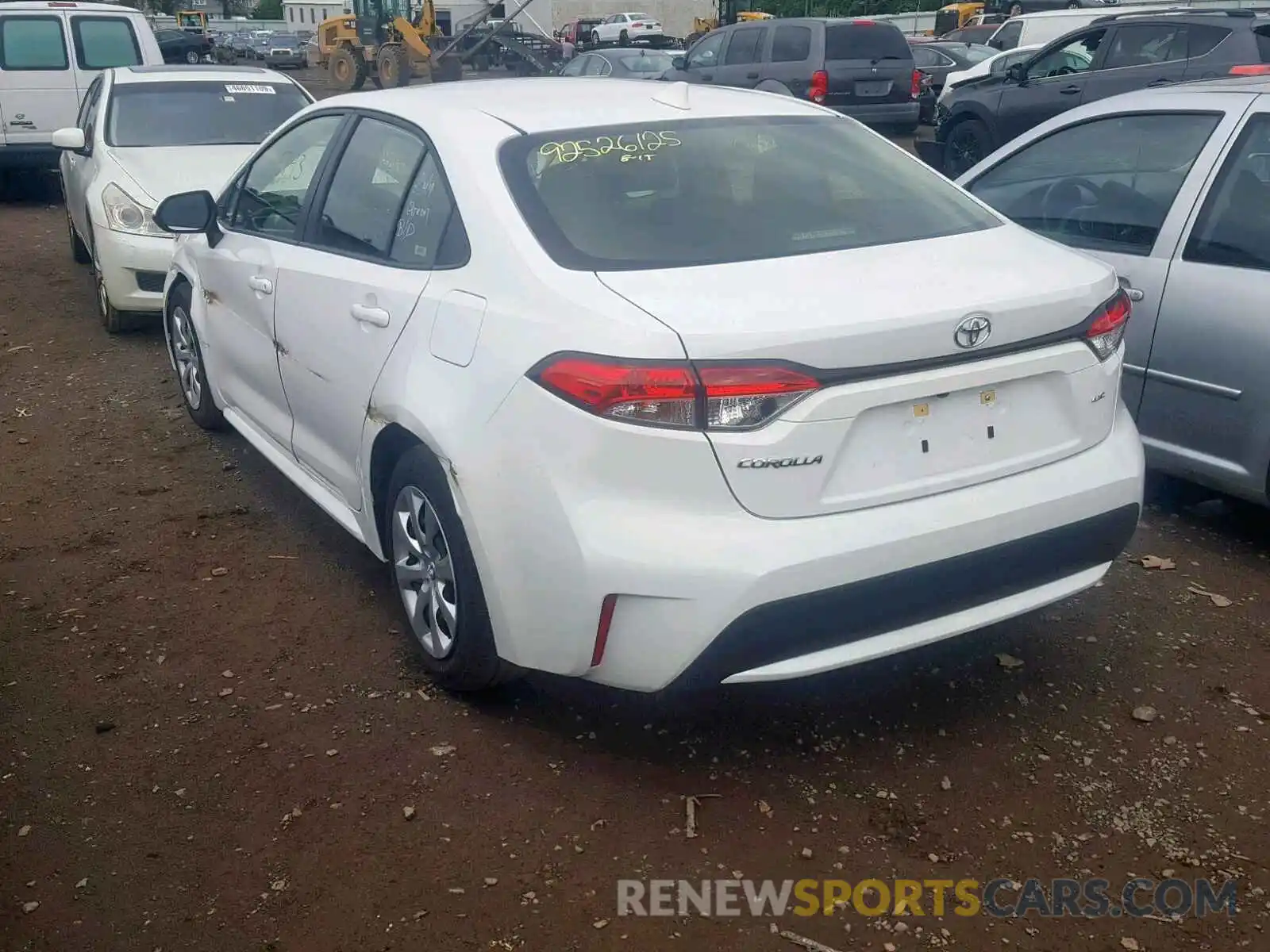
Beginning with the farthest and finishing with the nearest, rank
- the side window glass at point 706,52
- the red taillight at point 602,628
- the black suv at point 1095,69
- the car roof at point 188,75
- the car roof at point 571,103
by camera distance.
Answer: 1. the side window glass at point 706,52
2. the black suv at point 1095,69
3. the car roof at point 188,75
4. the car roof at point 571,103
5. the red taillight at point 602,628

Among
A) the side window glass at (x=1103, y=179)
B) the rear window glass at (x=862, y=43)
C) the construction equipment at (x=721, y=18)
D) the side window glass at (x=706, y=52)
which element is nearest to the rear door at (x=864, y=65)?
the rear window glass at (x=862, y=43)

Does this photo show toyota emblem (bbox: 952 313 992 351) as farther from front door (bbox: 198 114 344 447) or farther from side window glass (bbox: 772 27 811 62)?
side window glass (bbox: 772 27 811 62)

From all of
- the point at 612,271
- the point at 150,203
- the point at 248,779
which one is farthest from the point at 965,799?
the point at 150,203

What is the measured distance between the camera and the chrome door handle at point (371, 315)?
3505 mm

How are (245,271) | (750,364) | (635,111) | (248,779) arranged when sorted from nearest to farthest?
(750,364), (248,779), (635,111), (245,271)

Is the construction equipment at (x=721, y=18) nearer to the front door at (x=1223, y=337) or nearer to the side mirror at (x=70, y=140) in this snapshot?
the side mirror at (x=70, y=140)

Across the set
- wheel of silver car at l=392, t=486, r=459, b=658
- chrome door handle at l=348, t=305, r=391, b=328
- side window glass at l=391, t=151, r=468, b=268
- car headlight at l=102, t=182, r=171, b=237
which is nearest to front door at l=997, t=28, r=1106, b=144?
car headlight at l=102, t=182, r=171, b=237

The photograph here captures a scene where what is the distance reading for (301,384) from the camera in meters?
4.14

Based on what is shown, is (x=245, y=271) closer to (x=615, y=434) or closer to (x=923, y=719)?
(x=615, y=434)

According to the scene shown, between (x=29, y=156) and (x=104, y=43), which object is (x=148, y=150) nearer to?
(x=104, y=43)

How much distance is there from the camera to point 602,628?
285 centimetres

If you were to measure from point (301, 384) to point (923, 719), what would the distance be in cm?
225

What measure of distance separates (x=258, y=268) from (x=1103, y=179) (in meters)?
3.21

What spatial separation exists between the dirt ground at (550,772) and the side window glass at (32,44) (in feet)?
34.2
